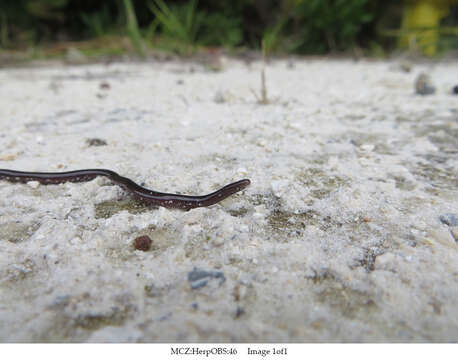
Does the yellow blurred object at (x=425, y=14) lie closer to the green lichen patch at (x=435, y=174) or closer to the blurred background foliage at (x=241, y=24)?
the blurred background foliage at (x=241, y=24)

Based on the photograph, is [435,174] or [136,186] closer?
[136,186]

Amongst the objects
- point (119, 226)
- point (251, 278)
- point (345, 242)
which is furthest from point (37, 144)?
point (345, 242)

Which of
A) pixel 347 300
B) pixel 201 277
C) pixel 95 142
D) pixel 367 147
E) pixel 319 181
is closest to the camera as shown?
pixel 347 300

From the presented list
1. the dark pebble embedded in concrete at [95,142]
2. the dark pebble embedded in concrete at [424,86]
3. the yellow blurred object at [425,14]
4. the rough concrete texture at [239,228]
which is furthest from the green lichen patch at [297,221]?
the yellow blurred object at [425,14]

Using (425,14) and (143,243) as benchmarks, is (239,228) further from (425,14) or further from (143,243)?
(425,14)

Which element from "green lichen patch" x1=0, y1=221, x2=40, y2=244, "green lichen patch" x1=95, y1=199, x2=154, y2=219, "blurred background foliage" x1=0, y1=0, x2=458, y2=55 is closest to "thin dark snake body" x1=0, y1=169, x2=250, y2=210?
"green lichen patch" x1=95, y1=199, x2=154, y2=219

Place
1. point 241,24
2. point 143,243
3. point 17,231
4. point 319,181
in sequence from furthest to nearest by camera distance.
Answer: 1. point 241,24
2. point 319,181
3. point 17,231
4. point 143,243

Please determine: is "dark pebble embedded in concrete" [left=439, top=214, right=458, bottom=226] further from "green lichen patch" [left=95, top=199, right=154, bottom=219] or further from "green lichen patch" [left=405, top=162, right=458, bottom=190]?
"green lichen patch" [left=95, top=199, right=154, bottom=219]

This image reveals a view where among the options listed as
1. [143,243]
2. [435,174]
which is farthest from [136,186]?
[435,174]

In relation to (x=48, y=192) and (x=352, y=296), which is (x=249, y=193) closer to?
(x=352, y=296)
